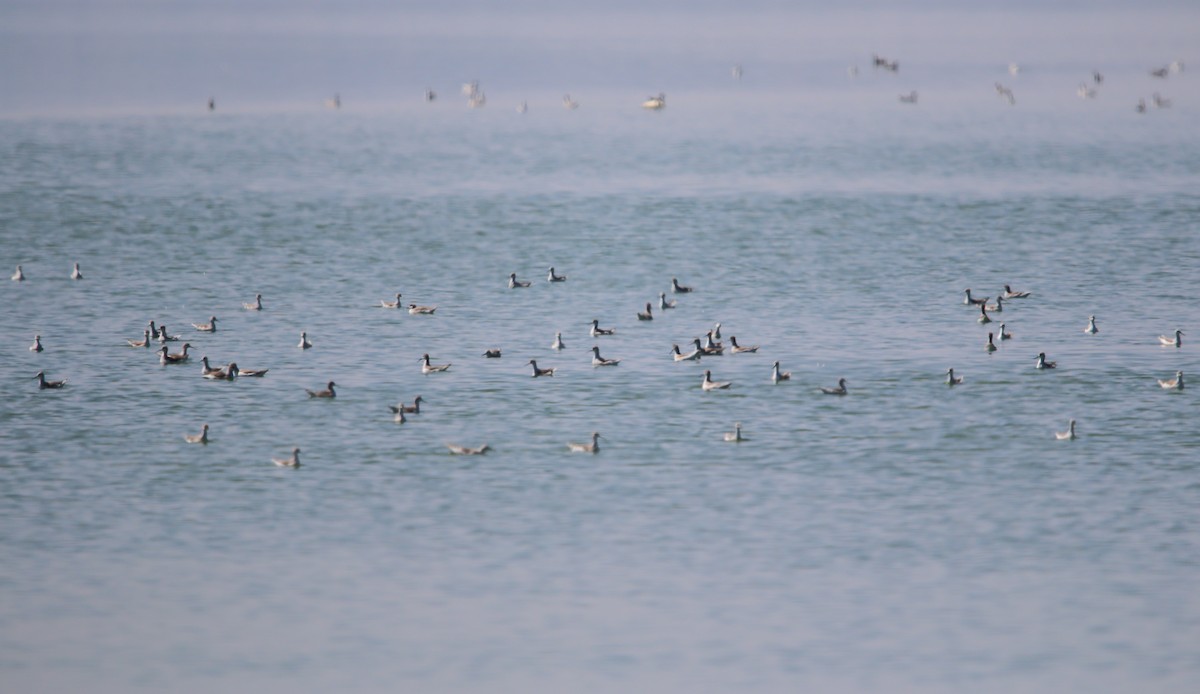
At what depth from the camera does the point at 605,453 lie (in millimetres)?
36031

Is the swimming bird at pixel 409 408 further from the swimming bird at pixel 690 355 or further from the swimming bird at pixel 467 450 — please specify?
the swimming bird at pixel 690 355

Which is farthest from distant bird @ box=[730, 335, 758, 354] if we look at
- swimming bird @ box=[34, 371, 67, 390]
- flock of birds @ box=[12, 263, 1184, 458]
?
swimming bird @ box=[34, 371, 67, 390]

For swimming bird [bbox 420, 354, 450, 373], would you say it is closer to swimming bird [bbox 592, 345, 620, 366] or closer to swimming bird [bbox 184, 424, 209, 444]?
swimming bird [bbox 592, 345, 620, 366]

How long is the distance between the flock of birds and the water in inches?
15.6

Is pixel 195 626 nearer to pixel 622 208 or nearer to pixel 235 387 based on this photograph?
pixel 235 387

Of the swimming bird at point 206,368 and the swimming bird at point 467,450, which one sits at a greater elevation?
the swimming bird at point 206,368

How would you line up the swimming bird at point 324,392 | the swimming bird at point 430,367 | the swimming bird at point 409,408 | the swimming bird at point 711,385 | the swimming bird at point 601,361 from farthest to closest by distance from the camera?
the swimming bird at point 601,361
the swimming bird at point 430,367
the swimming bird at point 711,385
the swimming bird at point 324,392
the swimming bird at point 409,408

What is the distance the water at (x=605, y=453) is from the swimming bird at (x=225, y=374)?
1.26ft

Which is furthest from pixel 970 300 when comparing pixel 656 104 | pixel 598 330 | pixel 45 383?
pixel 656 104

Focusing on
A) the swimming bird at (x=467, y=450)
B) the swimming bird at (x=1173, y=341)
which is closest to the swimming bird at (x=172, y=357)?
the swimming bird at (x=467, y=450)

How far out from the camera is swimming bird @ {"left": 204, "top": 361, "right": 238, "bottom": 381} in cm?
4272

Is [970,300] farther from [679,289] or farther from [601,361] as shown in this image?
[601,361]

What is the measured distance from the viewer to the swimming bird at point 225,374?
42.7 meters

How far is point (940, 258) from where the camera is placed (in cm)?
6159
